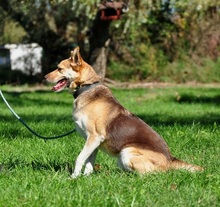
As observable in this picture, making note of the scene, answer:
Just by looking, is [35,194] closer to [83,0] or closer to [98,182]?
[98,182]

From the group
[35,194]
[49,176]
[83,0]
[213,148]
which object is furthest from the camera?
[83,0]

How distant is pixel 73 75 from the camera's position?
7.26 m

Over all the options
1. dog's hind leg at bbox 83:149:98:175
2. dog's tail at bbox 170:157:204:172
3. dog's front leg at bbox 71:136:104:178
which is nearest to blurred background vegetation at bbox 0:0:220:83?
dog's hind leg at bbox 83:149:98:175

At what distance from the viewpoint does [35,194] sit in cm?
571

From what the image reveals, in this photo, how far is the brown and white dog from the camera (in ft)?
22.1

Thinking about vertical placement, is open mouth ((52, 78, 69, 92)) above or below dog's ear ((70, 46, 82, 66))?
below

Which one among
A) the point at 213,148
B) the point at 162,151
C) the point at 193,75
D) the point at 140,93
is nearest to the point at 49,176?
the point at 162,151

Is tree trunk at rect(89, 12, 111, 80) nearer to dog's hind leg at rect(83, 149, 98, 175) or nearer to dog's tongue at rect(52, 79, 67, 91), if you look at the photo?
dog's tongue at rect(52, 79, 67, 91)

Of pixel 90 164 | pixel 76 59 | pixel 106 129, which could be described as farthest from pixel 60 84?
pixel 90 164

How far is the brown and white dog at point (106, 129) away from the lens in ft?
22.1

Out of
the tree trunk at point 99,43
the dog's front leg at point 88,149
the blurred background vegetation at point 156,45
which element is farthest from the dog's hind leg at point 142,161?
the blurred background vegetation at point 156,45

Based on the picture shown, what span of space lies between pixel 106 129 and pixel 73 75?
30.8 inches

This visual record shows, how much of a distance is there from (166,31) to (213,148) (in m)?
23.3

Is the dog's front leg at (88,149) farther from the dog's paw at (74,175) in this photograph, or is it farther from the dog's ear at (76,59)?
the dog's ear at (76,59)
